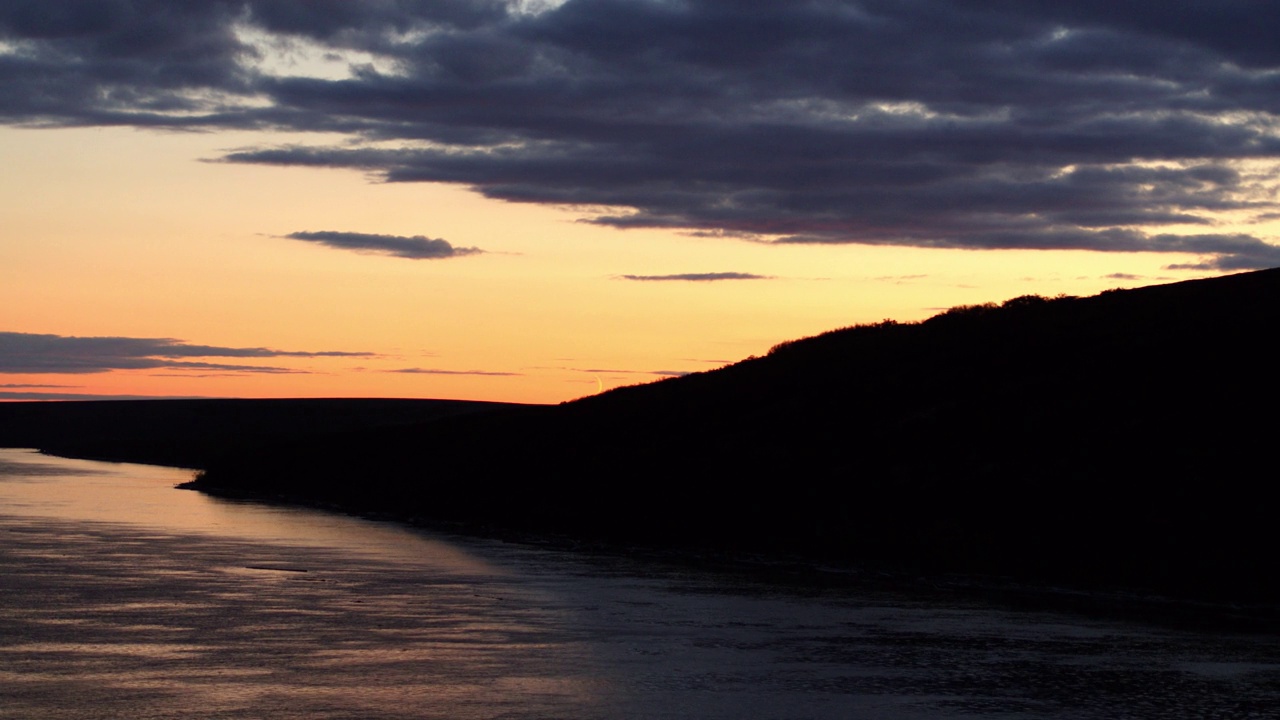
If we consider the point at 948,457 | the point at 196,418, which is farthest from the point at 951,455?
the point at 196,418

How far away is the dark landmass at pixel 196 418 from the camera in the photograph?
497ft

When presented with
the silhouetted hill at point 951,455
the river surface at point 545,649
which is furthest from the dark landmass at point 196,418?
the river surface at point 545,649

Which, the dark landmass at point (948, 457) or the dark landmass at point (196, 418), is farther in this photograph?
the dark landmass at point (196, 418)

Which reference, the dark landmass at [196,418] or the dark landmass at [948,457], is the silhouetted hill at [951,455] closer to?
the dark landmass at [948,457]

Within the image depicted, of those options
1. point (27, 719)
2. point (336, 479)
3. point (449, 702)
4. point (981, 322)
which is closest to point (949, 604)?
point (449, 702)

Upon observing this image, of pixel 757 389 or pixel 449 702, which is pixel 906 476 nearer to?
pixel 757 389

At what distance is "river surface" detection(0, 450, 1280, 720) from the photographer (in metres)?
12.3

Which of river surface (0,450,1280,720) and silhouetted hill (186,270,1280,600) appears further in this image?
silhouetted hill (186,270,1280,600)

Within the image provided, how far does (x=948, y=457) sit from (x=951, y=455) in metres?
0.14

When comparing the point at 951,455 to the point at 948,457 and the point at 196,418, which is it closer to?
the point at 948,457

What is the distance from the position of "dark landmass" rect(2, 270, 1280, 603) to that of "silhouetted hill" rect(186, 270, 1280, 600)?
0.30 feet

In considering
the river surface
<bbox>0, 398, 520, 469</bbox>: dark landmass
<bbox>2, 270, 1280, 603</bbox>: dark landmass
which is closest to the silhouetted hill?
<bbox>2, 270, 1280, 603</bbox>: dark landmass

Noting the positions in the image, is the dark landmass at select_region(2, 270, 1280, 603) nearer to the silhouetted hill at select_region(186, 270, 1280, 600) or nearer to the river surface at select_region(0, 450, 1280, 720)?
the silhouetted hill at select_region(186, 270, 1280, 600)

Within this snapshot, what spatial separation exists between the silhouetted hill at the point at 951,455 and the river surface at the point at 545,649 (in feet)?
18.8
